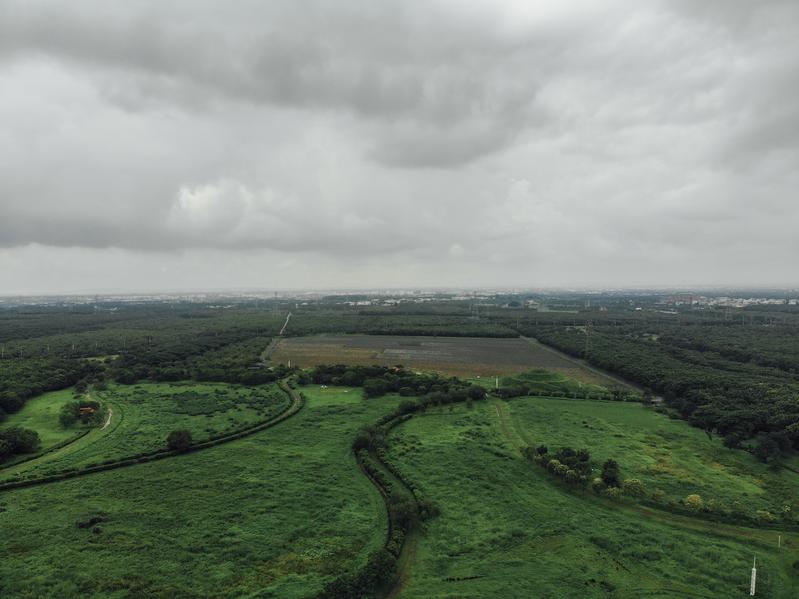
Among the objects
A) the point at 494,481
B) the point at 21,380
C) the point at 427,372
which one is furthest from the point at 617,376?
the point at 21,380

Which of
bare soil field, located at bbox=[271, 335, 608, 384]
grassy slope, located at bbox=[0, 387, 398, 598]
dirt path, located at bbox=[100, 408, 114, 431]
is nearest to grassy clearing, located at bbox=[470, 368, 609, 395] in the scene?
bare soil field, located at bbox=[271, 335, 608, 384]

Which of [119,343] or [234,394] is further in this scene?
[119,343]

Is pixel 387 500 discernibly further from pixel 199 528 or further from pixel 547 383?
pixel 547 383

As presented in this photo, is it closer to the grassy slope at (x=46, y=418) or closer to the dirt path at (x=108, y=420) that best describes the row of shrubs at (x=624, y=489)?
the dirt path at (x=108, y=420)

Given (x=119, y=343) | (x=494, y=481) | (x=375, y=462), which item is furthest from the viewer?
(x=119, y=343)

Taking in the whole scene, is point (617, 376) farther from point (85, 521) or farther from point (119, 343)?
point (119, 343)

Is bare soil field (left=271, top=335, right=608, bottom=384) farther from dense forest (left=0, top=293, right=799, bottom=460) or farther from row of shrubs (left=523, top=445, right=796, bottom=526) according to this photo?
row of shrubs (left=523, top=445, right=796, bottom=526)

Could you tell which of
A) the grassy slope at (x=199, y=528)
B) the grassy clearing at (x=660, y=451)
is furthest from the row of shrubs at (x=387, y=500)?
the grassy clearing at (x=660, y=451)

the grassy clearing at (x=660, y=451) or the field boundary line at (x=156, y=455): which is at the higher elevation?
the field boundary line at (x=156, y=455)
